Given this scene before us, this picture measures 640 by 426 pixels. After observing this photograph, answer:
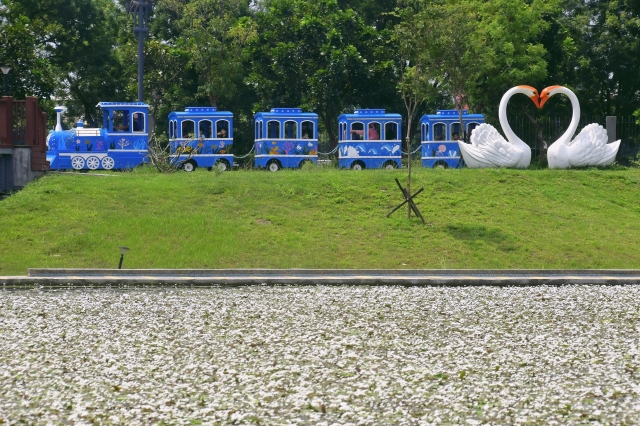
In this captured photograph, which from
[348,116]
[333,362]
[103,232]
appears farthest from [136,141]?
[333,362]

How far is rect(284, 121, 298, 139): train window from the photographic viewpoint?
103 ft

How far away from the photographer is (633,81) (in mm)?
42906

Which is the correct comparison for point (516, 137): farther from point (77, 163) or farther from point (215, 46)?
point (215, 46)

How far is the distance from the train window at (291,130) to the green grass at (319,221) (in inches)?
213

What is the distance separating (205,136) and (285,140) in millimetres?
2667

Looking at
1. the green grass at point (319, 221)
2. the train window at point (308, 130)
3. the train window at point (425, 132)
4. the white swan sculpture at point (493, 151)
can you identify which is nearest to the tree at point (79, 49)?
the train window at point (308, 130)

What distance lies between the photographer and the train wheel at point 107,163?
30.0 m

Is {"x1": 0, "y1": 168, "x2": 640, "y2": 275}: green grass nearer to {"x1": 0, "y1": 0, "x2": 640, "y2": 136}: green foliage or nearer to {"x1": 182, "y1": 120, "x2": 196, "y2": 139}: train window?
{"x1": 182, "y1": 120, "x2": 196, "y2": 139}: train window

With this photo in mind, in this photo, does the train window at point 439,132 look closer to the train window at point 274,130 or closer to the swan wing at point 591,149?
the swan wing at point 591,149

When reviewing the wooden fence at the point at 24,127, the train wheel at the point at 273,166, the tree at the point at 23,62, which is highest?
the tree at the point at 23,62

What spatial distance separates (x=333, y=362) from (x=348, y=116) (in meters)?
22.9

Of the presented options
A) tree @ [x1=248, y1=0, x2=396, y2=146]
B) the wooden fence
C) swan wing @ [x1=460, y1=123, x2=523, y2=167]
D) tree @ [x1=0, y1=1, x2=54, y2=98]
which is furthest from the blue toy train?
tree @ [x1=248, y1=0, x2=396, y2=146]

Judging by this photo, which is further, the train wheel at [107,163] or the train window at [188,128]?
the train window at [188,128]

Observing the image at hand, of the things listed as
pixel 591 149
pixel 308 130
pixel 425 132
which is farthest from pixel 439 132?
pixel 591 149
